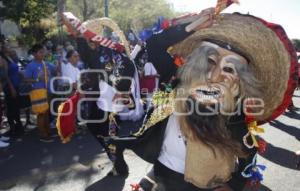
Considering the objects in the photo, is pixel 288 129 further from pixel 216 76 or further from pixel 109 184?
pixel 216 76

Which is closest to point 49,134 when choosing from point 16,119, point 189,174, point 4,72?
point 16,119

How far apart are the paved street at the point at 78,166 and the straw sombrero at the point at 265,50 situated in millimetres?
2660

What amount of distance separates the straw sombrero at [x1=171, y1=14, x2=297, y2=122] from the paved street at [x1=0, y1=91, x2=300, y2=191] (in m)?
2.66

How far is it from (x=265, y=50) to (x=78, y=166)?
3828 millimetres

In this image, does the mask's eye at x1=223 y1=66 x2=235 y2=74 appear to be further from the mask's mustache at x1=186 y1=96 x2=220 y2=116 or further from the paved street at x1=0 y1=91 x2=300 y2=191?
the paved street at x1=0 y1=91 x2=300 y2=191

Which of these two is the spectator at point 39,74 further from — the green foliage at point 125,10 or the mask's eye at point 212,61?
the green foliage at point 125,10

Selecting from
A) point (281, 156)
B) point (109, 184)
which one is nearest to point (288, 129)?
point (281, 156)

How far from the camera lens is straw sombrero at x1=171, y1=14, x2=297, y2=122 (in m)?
2.46

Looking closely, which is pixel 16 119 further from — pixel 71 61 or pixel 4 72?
pixel 71 61

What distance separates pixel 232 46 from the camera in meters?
2.58

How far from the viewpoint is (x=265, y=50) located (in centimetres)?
252

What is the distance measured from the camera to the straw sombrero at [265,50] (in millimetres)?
2463

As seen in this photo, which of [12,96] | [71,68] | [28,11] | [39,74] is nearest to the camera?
[39,74]

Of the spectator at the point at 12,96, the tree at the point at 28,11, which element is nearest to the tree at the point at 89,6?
the tree at the point at 28,11
